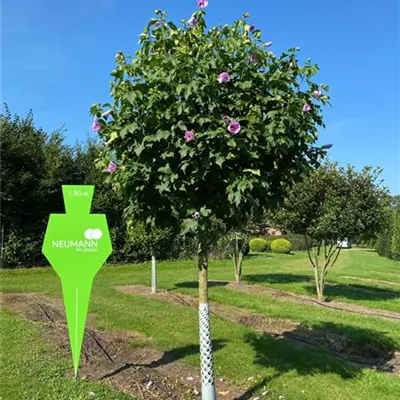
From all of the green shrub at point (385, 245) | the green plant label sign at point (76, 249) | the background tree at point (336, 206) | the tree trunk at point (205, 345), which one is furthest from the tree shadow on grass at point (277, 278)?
the green shrub at point (385, 245)

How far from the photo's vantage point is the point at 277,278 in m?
16.4

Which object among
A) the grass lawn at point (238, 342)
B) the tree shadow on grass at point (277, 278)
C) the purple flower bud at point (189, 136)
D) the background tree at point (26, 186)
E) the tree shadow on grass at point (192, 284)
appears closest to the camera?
the purple flower bud at point (189, 136)

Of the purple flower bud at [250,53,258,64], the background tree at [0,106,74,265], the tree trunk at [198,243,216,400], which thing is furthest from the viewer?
the background tree at [0,106,74,265]

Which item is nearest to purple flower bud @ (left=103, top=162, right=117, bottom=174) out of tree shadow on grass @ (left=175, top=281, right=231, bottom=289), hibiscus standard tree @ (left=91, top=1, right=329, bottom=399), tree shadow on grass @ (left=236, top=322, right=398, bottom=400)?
hibiscus standard tree @ (left=91, top=1, right=329, bottom=399)

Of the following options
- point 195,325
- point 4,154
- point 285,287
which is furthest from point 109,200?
point 195,325

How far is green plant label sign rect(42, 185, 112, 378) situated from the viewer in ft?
15.9

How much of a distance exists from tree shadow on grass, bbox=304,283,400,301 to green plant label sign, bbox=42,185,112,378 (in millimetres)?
8892

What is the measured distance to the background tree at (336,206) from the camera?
11.4 metres

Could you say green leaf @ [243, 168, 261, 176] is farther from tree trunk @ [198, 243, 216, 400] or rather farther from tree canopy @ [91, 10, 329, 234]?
tree trunk @ [198, 243, 216, 400]

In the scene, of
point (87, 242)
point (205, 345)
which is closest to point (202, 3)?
point (87, 242)

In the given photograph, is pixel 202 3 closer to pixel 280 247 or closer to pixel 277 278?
pixel 277 278

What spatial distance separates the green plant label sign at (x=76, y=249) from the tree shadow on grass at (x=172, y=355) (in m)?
0.65

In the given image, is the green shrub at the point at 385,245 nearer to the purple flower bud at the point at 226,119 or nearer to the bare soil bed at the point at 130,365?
the bare soil bed at the point at 130,365

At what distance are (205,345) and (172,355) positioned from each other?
1.99m
